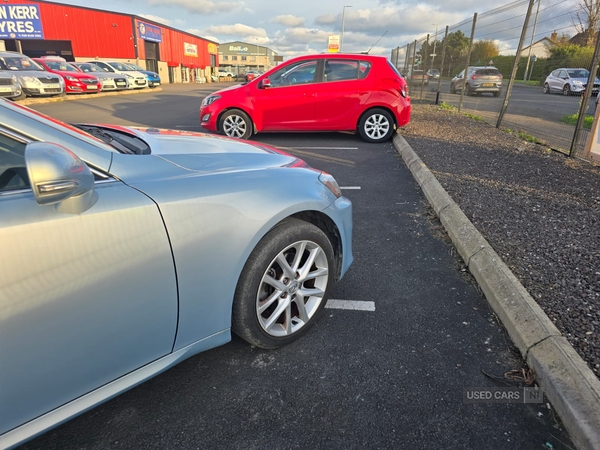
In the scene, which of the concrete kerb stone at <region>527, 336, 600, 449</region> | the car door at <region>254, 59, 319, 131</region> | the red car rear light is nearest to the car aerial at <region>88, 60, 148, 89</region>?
the car door at <region>254, 59, 319, 131</region>

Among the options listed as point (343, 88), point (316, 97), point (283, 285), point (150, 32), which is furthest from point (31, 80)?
point (150, 32)

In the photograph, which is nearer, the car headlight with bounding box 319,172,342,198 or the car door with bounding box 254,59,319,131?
the car headlight with bounding box 319,172,342,198

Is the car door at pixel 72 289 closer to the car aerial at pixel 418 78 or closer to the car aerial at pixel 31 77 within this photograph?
the car aerial at pixel 31 77

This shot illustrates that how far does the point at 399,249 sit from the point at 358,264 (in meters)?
0.51

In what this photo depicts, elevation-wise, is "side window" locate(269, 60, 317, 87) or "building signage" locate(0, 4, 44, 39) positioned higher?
"building signage" locate(0, 4, 44, 39)

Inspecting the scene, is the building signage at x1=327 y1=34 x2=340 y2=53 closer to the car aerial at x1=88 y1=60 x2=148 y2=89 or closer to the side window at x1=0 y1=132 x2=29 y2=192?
the car aerial at x1=88 y1=60 x2=148 y2=89

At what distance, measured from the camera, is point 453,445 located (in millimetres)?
1727

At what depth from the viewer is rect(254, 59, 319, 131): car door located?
8.23 metres

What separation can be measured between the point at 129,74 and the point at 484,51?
2012cm

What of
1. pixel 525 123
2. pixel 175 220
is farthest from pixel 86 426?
pixel 525 123

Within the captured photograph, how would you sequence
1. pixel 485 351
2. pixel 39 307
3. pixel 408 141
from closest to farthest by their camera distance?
pixel 39 307 → pixel 485 351 → pixel 408 141

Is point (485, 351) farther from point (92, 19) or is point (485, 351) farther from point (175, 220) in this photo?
point (92, 19)

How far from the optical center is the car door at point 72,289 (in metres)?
1.28

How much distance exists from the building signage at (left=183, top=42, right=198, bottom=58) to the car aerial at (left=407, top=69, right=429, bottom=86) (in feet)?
154
